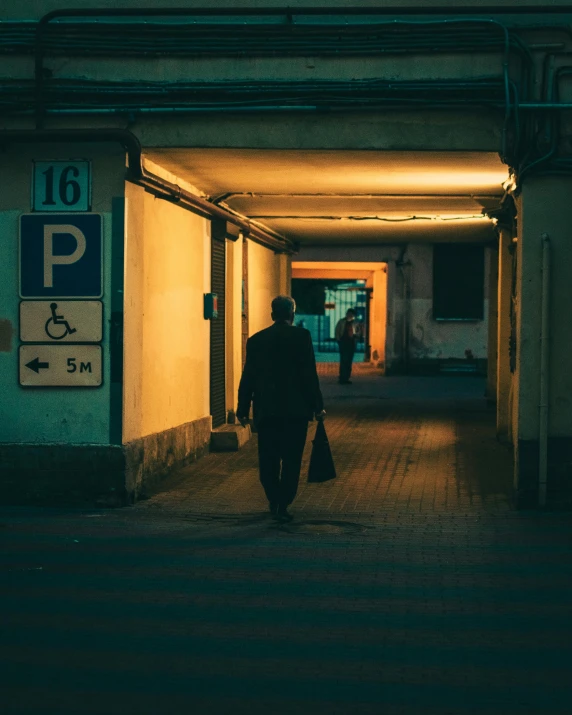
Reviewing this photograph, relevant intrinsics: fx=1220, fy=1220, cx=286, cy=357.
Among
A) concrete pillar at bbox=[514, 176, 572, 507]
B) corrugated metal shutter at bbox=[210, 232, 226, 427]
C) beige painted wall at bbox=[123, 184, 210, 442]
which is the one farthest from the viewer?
corrugated metal shutter at bbox=[210, 232, 226, 427]

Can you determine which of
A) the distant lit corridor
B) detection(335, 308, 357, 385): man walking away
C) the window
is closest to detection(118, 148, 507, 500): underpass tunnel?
the distant lit corridor

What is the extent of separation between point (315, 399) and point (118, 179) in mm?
2715

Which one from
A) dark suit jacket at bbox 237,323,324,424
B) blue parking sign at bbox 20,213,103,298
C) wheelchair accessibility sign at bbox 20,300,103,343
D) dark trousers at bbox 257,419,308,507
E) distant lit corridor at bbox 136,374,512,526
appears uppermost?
blue parking sign at bbox 20,213,103,298

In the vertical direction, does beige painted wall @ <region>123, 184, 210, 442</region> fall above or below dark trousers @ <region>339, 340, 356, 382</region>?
above

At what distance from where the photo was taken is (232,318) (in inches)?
663

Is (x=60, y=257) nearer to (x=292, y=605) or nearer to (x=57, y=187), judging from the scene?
(x=57, y=187)

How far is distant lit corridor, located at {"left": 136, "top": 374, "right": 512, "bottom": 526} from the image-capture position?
11.1 m

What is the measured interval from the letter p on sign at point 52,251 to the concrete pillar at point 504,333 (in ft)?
23.0

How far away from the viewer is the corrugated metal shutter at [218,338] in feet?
51.2

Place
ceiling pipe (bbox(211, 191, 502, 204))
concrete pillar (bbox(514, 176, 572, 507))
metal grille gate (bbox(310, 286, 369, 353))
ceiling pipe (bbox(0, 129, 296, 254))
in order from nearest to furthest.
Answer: ceiling pipe (bbox(0, 129, 296, 254)) → concrete pillar (bbox(514, 176, 572, 507)) → ceiling pipe (bbox(211, 191, 502, 204)) → metal grille gate (bbox(310, 286, 369, 353))

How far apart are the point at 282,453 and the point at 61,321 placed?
246 cm

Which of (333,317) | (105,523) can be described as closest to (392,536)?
(105,523)

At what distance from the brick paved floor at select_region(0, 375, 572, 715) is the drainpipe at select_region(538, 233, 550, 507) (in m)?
0.37

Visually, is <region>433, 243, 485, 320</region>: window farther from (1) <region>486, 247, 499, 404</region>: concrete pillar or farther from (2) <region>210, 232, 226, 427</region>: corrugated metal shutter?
(2) <region>210, 232, 226, 427</region>: corrugated metal shutter
